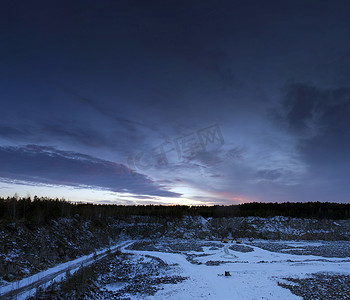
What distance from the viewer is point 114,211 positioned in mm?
91250

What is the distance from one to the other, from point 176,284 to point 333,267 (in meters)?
24.7

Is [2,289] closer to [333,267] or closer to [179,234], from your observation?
[333,267]

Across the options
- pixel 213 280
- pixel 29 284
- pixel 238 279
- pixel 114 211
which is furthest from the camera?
pixel 114 211

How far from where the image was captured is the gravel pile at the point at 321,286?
21141 millimetres

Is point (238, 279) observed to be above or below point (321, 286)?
below

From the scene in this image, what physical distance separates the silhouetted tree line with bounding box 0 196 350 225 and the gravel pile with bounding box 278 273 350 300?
37997 mm

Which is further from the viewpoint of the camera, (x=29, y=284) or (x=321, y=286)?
(x=321, y=286)

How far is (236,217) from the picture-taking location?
352 feet

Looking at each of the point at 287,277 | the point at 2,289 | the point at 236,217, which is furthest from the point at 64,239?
the point at 236,217

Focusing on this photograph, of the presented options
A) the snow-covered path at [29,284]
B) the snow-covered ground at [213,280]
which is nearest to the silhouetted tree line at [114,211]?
the snow-covered path at [29,284]

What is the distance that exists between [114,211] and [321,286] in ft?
255

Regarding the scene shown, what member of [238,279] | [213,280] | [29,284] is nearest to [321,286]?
[238,279]

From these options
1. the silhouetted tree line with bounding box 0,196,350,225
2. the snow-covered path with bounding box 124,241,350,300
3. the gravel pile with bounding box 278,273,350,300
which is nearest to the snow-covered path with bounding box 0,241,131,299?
the snow-covered path with bounding box 124,241,350,300

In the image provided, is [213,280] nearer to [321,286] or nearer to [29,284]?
[321,286]
